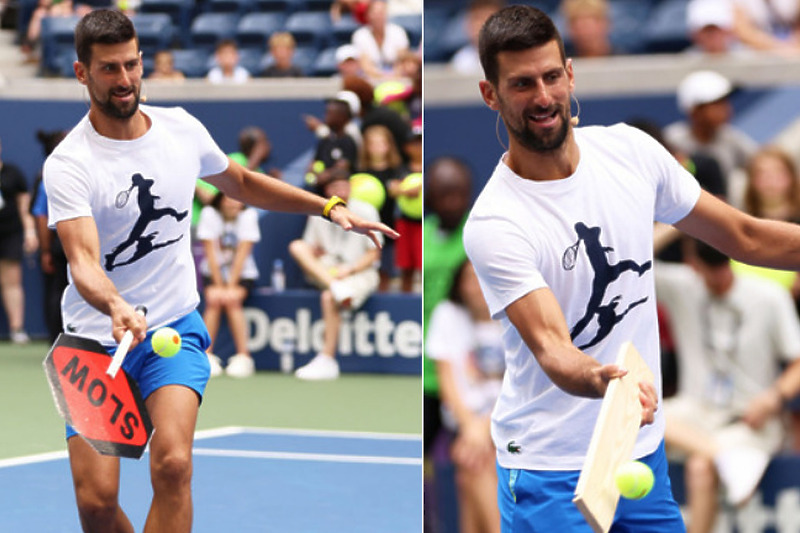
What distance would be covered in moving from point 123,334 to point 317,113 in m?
10.5

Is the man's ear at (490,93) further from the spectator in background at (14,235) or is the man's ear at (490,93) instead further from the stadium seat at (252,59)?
the stadium seat at (252,59)

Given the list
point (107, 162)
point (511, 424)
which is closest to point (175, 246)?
point (107, 162)

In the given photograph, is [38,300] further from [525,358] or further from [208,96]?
[525,358]

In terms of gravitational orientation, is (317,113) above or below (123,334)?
above

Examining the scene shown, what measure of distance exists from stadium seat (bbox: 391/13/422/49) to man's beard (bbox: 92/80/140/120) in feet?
36.7

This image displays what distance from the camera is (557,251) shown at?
388 cm

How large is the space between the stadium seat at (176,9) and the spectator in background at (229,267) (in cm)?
734

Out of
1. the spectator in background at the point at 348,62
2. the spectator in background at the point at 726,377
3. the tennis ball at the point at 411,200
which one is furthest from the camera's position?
the spectator in background at the point at 348,62

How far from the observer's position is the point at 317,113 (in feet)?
49.5

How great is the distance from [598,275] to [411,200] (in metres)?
8.76

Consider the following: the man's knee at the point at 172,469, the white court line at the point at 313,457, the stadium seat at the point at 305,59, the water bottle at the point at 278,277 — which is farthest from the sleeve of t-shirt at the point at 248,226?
the man's knee at the point at 172,469

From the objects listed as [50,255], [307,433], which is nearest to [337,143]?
[50,255]

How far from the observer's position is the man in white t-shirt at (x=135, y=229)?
206 inches

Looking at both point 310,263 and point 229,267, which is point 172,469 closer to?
point 310,263
